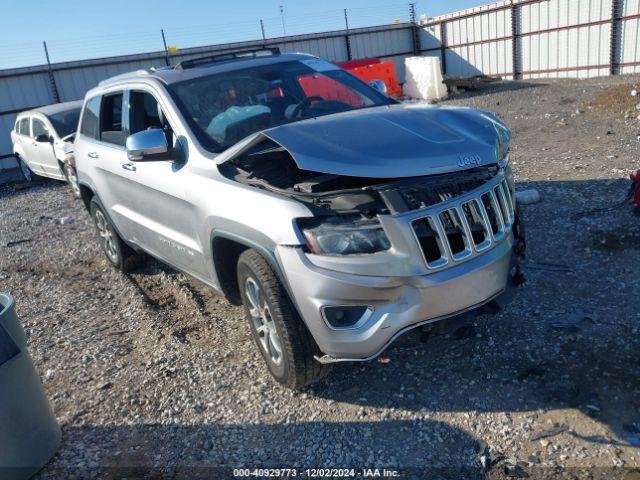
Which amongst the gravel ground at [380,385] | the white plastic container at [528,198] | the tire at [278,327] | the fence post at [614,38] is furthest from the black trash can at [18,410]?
the fence post at [614,38]

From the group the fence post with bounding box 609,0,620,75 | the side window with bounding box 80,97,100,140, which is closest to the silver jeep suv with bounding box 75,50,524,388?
the side window with bounding box 80,97,100,140

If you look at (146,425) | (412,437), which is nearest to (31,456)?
(146,425)

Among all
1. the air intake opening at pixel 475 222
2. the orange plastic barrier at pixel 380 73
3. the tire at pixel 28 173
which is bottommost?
Result: the tire at pixel 28 173

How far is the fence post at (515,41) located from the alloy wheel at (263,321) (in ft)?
65.5

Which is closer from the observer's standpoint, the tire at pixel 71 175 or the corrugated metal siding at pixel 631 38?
the tire at pixel 71 175

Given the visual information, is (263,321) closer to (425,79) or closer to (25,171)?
(25,171)

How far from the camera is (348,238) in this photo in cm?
257

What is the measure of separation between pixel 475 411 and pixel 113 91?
3949 mm

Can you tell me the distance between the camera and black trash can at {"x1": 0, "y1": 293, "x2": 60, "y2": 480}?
2602 millimetres

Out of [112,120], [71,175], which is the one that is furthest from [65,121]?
[112,120]

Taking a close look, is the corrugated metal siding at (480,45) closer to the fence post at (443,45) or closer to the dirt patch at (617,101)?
the fence post at (443,45)

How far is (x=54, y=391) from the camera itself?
3.62 m

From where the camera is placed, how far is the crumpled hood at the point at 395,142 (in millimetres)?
2689

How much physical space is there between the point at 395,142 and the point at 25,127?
1142 centimetres
